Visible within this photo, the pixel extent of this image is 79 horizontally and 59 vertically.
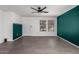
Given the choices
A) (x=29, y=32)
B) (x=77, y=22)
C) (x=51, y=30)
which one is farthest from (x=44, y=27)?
(x=77, y=22)

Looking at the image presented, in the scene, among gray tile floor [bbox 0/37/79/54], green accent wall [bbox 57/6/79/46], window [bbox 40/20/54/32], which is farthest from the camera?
window [bbox 40/20/54/32]

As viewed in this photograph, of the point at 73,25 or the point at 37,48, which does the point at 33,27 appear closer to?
the point at 73,25

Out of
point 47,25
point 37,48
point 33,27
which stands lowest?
point 37,48

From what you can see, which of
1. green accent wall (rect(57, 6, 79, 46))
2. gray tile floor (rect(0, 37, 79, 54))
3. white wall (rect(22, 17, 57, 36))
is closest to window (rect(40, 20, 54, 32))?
white wall (rect(22, 17, 57, 36))

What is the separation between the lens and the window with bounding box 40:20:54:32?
44.4 ft

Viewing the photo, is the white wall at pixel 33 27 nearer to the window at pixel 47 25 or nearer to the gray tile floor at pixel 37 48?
the window at pixel 47 25

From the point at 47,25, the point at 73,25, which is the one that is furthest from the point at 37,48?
the point at 47,25

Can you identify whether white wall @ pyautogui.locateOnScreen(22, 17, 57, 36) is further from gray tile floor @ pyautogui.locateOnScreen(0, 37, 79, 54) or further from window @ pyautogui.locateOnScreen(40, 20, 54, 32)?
gray tile floor @ pyautogui.locateOnScreen(0, 37, 79, 54)

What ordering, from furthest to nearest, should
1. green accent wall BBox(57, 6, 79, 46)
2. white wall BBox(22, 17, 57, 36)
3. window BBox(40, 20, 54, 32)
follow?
window BBox(40, 20, 54, 32)
white wall BBox(22, 17, 57, 36)
green accent wall BBox(57, 6, 79, 46)

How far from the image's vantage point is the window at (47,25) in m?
13.5

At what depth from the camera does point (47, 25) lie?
13.6 m

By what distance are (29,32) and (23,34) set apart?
0.76 metres

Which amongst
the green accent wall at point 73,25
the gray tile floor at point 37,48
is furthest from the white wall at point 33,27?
the gray tile floor at point 37,48
